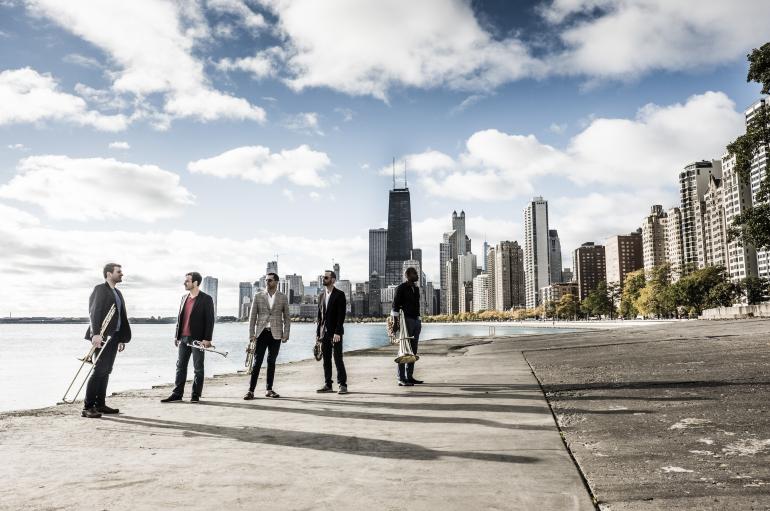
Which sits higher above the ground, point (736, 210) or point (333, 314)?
point (736, 210)

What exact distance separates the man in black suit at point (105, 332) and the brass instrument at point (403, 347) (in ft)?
15.0

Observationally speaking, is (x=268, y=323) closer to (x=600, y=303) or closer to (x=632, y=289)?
(x=632, y=289)

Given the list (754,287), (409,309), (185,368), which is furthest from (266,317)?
(754,287)

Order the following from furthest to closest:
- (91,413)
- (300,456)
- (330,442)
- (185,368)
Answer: (185,368)
(91,413)
(330,442)
(300,456)

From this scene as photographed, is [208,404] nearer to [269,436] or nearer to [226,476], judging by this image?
[269,436]

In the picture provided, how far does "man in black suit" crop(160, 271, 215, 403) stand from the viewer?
8.59 metres

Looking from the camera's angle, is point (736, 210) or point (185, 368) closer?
point (185, 368)

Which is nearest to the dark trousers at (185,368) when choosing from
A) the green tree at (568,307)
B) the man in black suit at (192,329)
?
the man in black suit at (192,329)

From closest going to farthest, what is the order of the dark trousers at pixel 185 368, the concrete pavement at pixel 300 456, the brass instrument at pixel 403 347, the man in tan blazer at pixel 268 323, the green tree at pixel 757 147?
the concrete pavement at pixel 300 456 → the dark trousers at pixel 185 368 → the man in tan blazer at pixel 268 323 → the brass instrument at pixel 403 347 → the green tree at pixel 757 147

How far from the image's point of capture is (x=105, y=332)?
779cm

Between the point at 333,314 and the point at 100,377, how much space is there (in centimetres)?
381

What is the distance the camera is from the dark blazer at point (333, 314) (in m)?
9.45

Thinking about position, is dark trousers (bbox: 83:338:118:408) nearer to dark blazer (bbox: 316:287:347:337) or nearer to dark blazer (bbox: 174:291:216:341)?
dark blazer (bbox: 174:291:216:341)

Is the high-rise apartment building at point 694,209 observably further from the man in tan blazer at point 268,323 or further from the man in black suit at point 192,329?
the man in black suit at point 192,329
